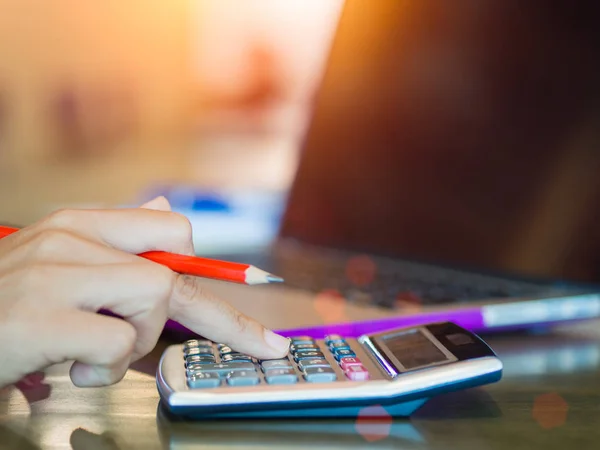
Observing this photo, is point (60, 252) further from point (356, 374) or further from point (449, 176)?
point (449, 176)

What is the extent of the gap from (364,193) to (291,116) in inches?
26.8

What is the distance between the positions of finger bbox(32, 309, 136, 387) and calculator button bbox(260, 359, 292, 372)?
0.27 ft

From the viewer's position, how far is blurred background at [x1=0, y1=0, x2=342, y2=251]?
1.49m

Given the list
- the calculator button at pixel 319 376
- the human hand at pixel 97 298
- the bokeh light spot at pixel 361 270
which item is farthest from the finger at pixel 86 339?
the bokeh light spot at pixel 361 270

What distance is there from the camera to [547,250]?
0.70 m

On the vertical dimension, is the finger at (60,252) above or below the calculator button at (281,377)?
above

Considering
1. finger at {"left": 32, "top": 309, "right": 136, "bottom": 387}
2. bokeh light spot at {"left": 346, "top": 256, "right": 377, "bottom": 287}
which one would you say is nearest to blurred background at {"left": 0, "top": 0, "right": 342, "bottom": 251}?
bokeh light spot at {"left": 346, "top": 256, "right": 377, "bottom": 287}

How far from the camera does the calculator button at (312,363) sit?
395 mm

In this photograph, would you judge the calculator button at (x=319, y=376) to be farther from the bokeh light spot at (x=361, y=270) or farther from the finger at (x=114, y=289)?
the bokeh light spot at (x=361, y=270)

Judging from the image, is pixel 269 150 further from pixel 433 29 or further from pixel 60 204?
pixel 433 29

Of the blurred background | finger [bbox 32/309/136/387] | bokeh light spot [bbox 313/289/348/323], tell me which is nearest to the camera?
finger [bbox 32/309/136/387]

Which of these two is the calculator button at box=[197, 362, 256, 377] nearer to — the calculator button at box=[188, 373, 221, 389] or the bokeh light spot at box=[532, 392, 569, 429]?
the calculator button at box=[188, 373, 221, 389]

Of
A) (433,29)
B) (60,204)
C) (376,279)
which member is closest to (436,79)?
(433,29)

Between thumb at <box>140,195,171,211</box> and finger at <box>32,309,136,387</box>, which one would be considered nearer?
finger at <box>32,309,136,387</box>
